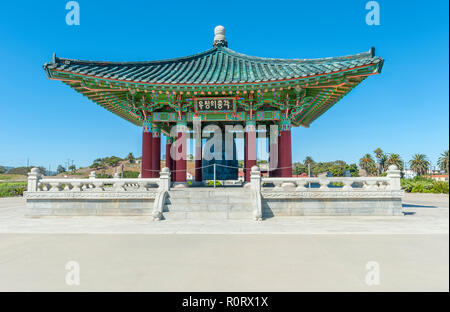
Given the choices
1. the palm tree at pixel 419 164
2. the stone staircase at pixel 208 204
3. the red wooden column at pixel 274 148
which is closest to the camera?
the stone staircase at pixel 208 204

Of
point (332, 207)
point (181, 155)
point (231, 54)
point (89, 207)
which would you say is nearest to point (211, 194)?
point (181, 155)

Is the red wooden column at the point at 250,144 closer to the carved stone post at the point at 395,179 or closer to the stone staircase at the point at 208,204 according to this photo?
the stone staircase at the point at 208,204

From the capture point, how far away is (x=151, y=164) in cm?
1370

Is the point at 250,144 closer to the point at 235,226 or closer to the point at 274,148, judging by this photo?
the point at 274,148

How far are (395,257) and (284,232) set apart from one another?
9.22 ft

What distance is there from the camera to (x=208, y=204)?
33.7ft

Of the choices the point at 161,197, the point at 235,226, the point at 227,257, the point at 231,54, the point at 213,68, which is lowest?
the point at 235,226

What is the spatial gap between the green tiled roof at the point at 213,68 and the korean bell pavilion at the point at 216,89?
0.04 meters

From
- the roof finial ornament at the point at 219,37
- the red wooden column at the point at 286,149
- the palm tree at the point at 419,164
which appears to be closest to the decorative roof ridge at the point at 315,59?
the roof finial ornament at the point at 219,37

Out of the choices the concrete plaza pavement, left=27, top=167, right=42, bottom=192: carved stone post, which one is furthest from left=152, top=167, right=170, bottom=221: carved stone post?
left=27, top=167, right=42, bottom=192: carved stone post

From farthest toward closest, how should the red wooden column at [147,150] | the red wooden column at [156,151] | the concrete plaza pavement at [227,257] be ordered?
the red wooden column at [156,151], the red wooden column at [147,150], the concrete plaza pavement at [227,257]

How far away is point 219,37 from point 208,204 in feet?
40.3

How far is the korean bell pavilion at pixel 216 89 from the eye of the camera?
37.2 feet
